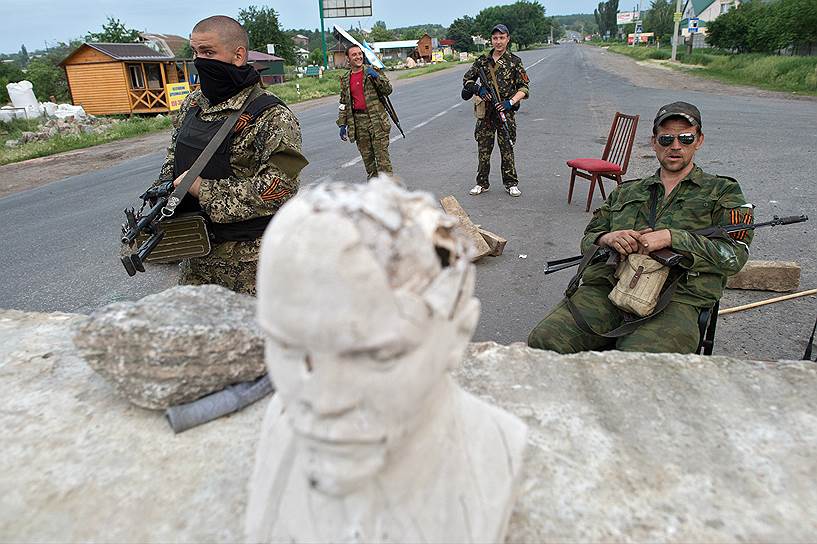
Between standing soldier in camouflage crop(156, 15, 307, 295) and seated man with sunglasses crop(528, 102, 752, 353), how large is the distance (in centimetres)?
148

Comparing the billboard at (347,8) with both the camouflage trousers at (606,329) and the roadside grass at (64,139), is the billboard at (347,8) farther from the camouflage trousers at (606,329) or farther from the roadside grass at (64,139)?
the camouflage trousers at (606,329)

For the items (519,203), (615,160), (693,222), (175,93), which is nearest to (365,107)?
(519,203)

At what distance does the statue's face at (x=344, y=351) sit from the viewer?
0.94m

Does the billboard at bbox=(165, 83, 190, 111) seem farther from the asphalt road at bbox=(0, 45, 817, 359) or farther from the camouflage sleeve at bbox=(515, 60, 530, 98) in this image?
the camouflage sleeve at bbox=(515, 60, 530, 98)

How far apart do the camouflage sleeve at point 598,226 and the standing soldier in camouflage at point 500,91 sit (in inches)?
137

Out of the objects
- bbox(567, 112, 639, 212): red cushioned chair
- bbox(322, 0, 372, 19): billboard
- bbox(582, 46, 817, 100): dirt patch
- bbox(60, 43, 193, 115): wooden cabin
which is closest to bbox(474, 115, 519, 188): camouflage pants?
bbox(567, 112, 639, 212): red cushioned chair

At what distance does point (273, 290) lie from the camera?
97 centimetres

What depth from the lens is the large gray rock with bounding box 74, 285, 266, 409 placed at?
6.35 ft

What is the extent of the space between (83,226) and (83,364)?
15.8ft

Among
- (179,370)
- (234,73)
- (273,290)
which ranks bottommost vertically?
(179,370)

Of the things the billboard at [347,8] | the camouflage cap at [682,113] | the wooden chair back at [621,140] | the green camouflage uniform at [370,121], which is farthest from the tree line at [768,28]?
Answer: the camouflage cap at [682,113]

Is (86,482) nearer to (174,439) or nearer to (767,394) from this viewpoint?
(174,439)

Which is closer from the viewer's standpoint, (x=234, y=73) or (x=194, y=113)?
(x=234, y=73)

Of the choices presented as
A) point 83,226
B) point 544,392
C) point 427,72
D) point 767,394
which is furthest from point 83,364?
point 427,72
